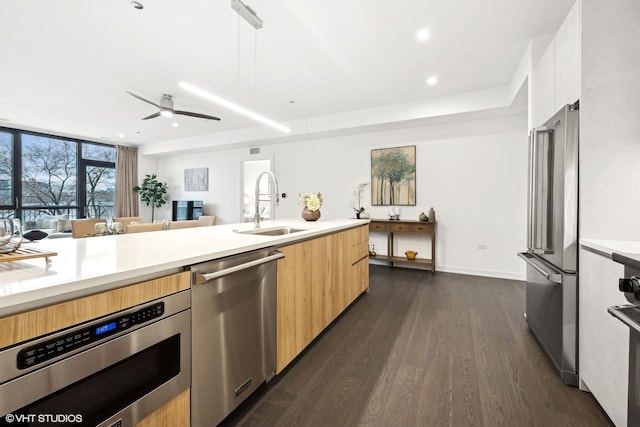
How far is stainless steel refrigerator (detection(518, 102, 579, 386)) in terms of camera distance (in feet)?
5.52

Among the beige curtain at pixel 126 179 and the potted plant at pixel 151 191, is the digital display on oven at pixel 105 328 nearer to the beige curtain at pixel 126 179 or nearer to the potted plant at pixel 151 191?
the potted plant at pixel 151 191

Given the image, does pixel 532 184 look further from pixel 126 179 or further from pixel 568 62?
pixel 126 179

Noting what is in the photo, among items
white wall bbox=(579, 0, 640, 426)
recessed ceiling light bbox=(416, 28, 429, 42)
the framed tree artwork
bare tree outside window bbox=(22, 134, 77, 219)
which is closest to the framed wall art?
bare tree outside window bbox=(22, 134, 77, 219)

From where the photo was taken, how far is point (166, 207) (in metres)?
7.87

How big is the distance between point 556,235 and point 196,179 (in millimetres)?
7341

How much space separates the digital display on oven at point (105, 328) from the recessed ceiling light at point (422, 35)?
3.04 m

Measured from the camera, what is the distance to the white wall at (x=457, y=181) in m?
4.05

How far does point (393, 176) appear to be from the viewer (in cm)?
486

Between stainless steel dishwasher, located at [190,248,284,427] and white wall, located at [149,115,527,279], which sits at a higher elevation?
white wall, located at [149,115,527,279]

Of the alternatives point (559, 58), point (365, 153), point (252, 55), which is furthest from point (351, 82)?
point (559, 58)

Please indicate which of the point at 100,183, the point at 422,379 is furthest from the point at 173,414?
the point at 100,183

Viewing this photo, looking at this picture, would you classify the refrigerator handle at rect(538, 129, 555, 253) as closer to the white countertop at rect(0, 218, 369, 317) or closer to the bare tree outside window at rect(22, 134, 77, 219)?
the white countertop at rect(0, 218, 369, 317)

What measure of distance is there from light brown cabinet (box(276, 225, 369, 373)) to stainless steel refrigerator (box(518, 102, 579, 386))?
147 centimetres

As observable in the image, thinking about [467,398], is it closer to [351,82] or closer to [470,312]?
[470,312]
